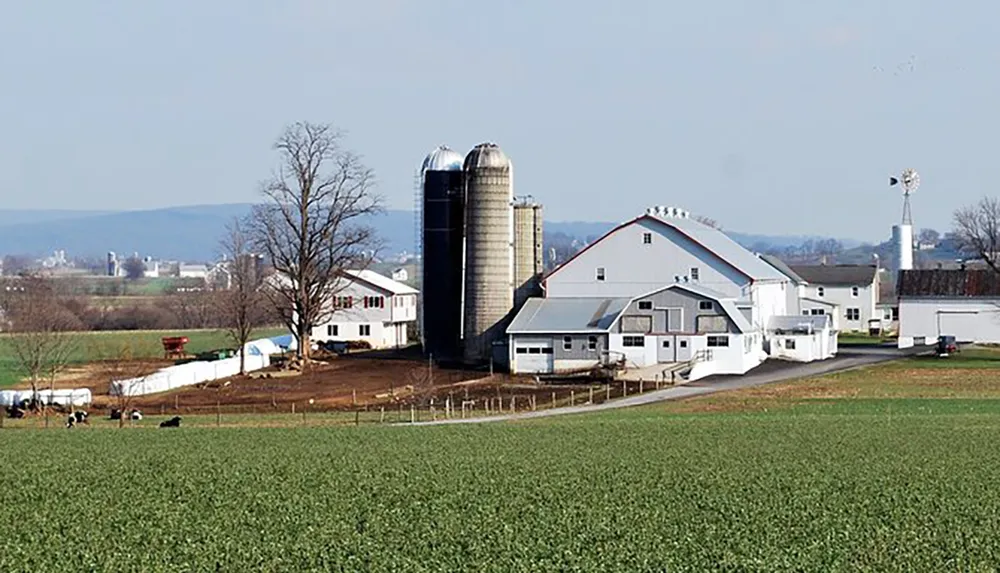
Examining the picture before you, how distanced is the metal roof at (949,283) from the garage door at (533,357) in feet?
87.2

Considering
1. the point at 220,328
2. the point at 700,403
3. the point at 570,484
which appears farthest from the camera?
the point at 220,328

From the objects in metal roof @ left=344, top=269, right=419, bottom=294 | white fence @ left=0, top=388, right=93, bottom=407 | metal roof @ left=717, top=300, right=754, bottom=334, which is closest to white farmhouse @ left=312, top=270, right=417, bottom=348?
metal roof @ left=344, top=269, right=419, bottom=294

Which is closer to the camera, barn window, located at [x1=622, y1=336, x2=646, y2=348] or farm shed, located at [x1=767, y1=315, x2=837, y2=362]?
barn window, located at [x1=622, y1=336, x2=646, y2=348]

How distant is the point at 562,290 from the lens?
3041 inches

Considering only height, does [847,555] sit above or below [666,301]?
below

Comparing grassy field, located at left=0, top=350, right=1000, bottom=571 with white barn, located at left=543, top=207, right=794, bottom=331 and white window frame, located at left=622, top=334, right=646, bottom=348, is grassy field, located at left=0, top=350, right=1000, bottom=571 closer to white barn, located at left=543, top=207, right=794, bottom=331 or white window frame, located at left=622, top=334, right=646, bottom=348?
white window frame, located at left=622, top=334, right=646, bottom=348

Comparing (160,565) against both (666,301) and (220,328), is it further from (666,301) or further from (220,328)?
(220,328)

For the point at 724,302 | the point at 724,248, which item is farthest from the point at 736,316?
the point at 724,248

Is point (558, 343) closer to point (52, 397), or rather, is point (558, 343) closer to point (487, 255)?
point (487, 255)

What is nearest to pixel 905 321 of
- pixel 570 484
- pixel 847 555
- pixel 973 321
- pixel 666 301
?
pixel 973 321

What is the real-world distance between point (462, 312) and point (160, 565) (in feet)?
185

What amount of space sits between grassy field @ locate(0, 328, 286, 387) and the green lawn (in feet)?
126

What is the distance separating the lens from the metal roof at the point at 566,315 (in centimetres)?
7050

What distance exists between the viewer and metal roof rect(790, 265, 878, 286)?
108 metres
